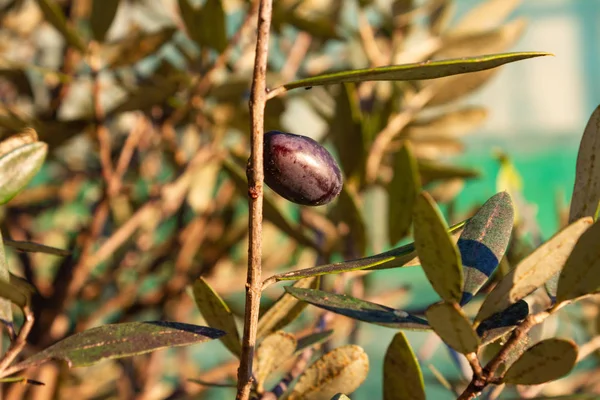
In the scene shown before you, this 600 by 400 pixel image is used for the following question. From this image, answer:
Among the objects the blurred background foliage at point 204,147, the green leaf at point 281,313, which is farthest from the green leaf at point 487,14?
the green leaf at point 281,313

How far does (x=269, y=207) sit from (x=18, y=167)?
226 millimetres

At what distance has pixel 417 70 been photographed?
0.29 metres

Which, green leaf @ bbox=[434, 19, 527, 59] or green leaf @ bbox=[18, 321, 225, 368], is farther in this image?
green leaf @ bbox=[434, 19, 527, 59]

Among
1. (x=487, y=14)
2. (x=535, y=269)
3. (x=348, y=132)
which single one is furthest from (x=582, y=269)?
(x=487, y=14)

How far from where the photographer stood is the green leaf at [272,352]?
407mm

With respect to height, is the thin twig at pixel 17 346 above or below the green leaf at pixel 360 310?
above

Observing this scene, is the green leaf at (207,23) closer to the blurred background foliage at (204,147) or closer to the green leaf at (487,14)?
the blurred background foliage at (204,147)

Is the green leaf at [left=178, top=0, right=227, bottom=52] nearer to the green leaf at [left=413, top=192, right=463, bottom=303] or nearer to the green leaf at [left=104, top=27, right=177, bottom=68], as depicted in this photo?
the green leaf at [left=104, top=27, right=177, bottom=68]

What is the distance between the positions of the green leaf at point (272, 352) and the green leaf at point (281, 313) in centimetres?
1

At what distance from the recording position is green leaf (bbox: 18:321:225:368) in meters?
0.30

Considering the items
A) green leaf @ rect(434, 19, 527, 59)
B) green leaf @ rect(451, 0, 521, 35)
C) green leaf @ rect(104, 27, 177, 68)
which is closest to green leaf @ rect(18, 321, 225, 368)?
green leaf @ rect(104, 27, 177, 68)

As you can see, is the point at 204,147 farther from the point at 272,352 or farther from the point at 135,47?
the point at 272,352

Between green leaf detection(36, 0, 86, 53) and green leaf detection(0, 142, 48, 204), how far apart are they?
0.29 meters

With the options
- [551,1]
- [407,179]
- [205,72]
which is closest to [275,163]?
[407,179]
